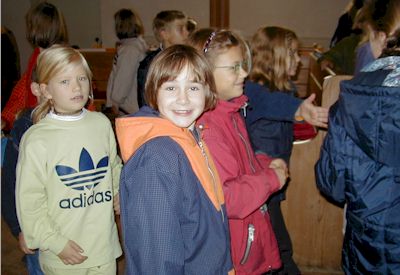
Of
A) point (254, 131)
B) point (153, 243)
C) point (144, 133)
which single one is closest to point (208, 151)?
point (144, 133)

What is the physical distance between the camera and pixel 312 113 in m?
2.10

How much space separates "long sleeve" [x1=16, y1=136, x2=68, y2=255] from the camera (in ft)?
5.03

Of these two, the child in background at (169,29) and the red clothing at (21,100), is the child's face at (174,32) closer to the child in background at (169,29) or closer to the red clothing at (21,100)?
the child in background at (169,29)

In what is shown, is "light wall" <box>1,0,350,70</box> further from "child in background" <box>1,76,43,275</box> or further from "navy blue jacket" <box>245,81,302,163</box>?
"child in background" <box>1,76,43,275</box>

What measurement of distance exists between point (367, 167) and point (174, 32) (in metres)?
2.22

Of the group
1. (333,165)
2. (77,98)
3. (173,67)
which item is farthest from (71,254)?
(333,165)

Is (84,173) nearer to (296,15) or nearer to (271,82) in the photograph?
(271,82)

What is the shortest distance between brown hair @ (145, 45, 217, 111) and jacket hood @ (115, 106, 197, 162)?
0.12 meters

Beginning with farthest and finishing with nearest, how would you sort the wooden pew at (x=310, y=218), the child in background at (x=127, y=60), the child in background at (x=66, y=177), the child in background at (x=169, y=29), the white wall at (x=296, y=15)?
1. the white wall at (x=296, y=15)
2. the child in background at (x=127, y=60)
3. the child in background at (x=169, y=29)
4. the wooden pew at (x=310, y=218)
5. the child in background at (x=66, y=177)

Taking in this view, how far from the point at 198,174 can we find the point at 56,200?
0.65m

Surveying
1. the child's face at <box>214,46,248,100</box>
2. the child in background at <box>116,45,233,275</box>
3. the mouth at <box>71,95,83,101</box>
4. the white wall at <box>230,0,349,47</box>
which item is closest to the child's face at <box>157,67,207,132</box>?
the child in background at <box>116,45,233,275</box>

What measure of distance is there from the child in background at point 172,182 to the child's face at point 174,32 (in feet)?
6.74

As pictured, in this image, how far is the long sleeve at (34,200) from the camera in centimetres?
153

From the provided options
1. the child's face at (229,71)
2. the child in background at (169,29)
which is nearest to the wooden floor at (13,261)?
the child in background at (169,29)
